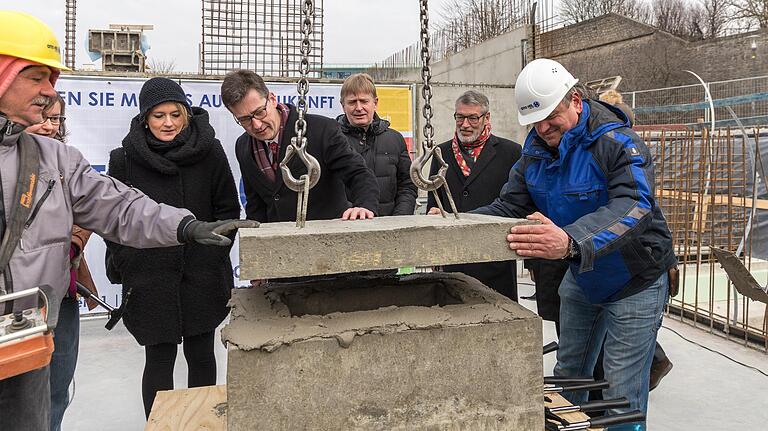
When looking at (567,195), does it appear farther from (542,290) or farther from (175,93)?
(175,93)

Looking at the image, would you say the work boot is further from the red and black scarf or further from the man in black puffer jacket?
the man in black puffer jacket

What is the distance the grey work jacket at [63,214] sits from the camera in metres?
1.76

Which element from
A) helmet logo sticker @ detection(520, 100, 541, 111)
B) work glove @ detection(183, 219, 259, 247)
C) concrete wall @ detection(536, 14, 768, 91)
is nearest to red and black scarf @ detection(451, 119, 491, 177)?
helmet logo sticker @ detection(520, 100, 541, 111)

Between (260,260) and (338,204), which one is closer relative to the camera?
(260,260)

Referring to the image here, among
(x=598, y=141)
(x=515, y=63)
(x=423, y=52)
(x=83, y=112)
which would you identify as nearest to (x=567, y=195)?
(x=598, y=141)

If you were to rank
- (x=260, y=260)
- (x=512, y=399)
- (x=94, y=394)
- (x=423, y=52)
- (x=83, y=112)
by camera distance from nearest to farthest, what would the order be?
(x=260, y=260), (x=512, y=399), (x=423, y=52), (x=94, y=394), (x=83, y=112)

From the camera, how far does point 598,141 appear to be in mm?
2350

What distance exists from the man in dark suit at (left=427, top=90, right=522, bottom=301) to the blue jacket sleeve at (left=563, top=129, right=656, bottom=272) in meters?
1.24

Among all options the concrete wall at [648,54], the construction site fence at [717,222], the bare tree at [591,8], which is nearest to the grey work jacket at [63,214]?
the construction site fence at [717,222]

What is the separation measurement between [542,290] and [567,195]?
1.19 meters

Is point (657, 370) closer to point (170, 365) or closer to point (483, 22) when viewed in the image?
point (170, 365)

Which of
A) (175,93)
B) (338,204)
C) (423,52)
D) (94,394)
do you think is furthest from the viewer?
(94,394)

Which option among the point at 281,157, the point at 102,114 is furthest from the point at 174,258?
the point at 102,114

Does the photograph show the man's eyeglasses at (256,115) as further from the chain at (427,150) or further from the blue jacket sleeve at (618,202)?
the blue jacket sleeve at (618,202)
